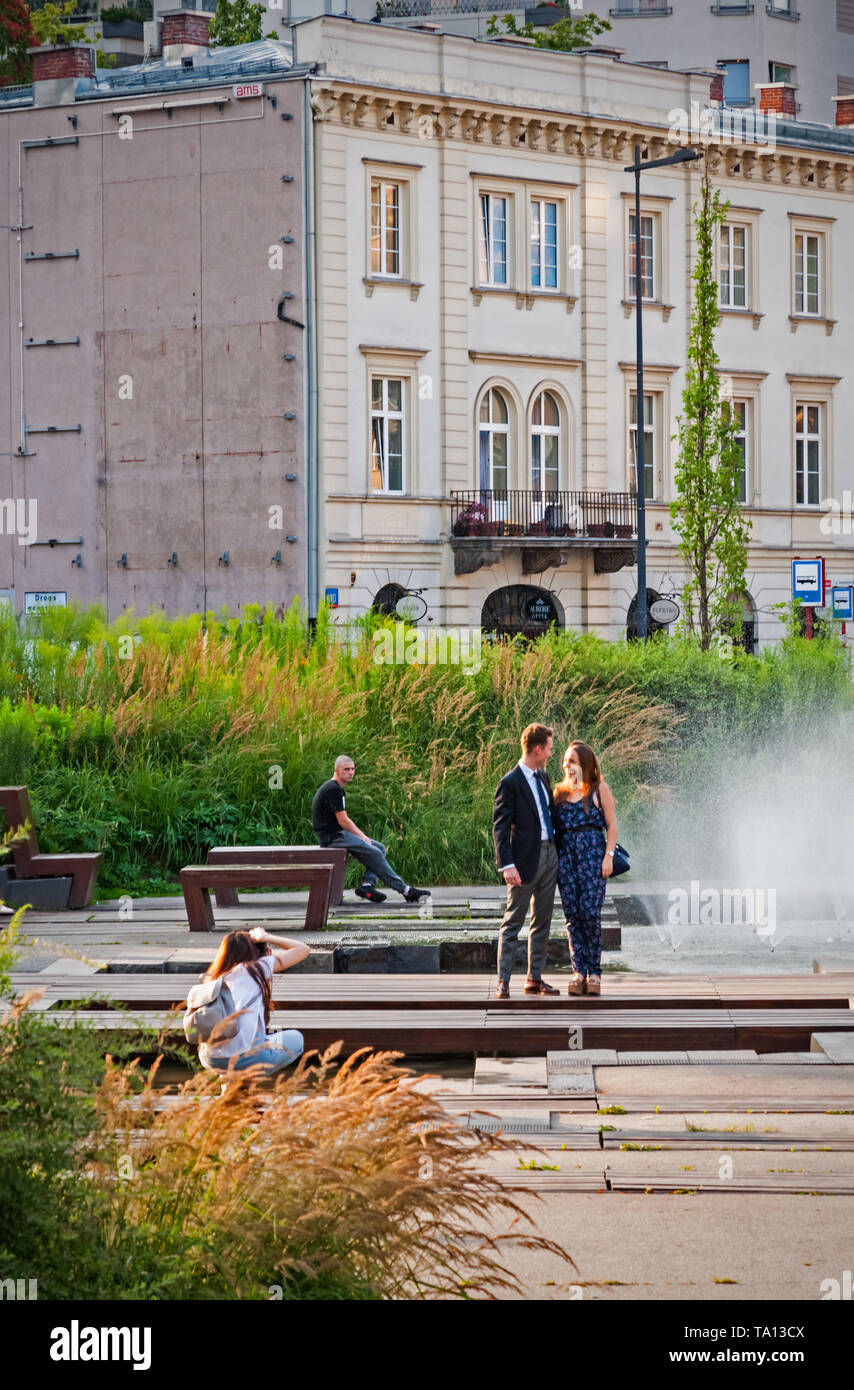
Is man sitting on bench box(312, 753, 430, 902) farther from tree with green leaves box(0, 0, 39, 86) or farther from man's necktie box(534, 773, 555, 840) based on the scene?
tree with green leaves box(0, 0, 39, 86)

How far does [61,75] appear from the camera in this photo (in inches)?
1687

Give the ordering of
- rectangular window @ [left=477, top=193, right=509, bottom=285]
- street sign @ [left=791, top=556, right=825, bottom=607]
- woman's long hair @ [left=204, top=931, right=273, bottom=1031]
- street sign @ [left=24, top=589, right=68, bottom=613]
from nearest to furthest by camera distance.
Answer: woman's long hair @ [left=204, top=931, right=273, bottom=1031], street sign @ [left=791, top=556, right=825, bottom=607], street sign @ [left=24, top=589, right=68, bottom=613], rectangular window @ [left=477, top=193, right=509, bottom=285]

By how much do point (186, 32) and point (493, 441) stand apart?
463 inches

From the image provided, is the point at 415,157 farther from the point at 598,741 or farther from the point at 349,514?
the point at 598,741

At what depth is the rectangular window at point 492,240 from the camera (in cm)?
4312

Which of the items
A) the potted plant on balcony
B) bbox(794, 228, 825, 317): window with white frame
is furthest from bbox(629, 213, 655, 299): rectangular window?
the potted plant on balcony

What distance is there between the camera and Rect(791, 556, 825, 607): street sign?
37.8 metres

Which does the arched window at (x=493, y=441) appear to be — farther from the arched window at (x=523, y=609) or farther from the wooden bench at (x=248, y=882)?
the wooden bench at (x=248, y=882)

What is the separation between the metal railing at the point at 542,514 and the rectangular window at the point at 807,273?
8.02 meters

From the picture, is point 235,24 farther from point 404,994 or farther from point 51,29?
point 404,994

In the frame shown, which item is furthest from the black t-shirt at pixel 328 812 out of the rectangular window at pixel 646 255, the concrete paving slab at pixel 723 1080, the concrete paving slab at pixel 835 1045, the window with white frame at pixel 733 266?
the window with white frame at pixel 733 266

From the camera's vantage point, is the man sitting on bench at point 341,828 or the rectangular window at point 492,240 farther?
the rectangular window at point 492,240

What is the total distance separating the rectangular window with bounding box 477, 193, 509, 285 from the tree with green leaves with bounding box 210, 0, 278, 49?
1231cm

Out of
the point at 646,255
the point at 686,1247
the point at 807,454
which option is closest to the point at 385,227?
the point at 646,255
